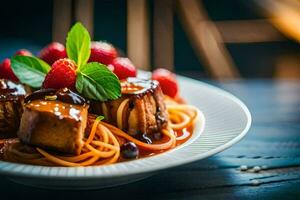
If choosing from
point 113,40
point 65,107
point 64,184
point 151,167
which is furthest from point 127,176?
point 113,40

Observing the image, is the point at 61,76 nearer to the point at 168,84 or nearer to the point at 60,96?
the point at 60,96

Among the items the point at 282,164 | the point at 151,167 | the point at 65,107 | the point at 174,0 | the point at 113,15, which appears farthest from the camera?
the point at 113,15

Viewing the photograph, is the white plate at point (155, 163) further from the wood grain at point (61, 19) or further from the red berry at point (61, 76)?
the wood grain at point (61, 19)

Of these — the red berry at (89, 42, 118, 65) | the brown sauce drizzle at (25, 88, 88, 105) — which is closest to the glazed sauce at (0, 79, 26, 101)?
the brown sauce drizzle at (25, 88, 88, 105)

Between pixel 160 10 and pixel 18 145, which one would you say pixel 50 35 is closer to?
pixel 160 10

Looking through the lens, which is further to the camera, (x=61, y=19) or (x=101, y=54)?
(x=61, y=19)

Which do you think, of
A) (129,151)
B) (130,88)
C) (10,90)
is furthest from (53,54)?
(129,151)

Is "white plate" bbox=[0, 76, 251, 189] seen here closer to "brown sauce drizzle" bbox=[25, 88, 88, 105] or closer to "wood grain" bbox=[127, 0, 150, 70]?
"brown sauce drizzle" bbox=[25, 88, 88, 105]
